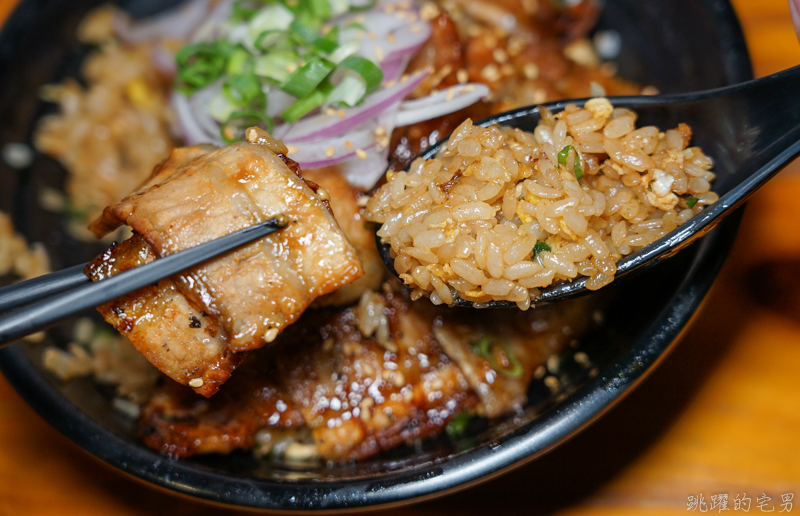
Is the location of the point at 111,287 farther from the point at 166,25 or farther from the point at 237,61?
the point at 166,25

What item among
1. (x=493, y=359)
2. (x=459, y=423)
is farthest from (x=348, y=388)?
(x=493, y=359)

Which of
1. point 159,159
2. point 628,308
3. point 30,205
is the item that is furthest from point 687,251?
point 30,205

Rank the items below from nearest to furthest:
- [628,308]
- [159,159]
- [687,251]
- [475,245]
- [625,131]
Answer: [475,245]
[625,131]
[687,251]
[628,308]
[159,159]

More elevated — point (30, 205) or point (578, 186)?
point (30, 205)

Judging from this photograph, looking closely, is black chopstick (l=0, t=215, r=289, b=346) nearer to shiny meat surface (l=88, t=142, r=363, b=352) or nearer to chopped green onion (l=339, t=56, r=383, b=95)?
shiny meat surface (l=88, t=142, r=363, b=352)

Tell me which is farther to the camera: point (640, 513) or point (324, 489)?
point (640, 513)

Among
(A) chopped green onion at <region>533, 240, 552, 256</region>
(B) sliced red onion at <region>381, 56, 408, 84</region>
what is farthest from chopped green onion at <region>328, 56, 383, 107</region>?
(A) chopped green onion at <region>533, 240, 552, 256</region>

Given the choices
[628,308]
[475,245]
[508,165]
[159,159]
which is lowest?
[628,308]

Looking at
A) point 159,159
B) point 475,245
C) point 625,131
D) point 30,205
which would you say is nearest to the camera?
point 475,245

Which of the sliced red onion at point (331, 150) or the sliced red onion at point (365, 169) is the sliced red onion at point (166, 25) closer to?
the sliced red onion at point (331, 150)

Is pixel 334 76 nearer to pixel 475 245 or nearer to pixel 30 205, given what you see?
pixel 475 245
